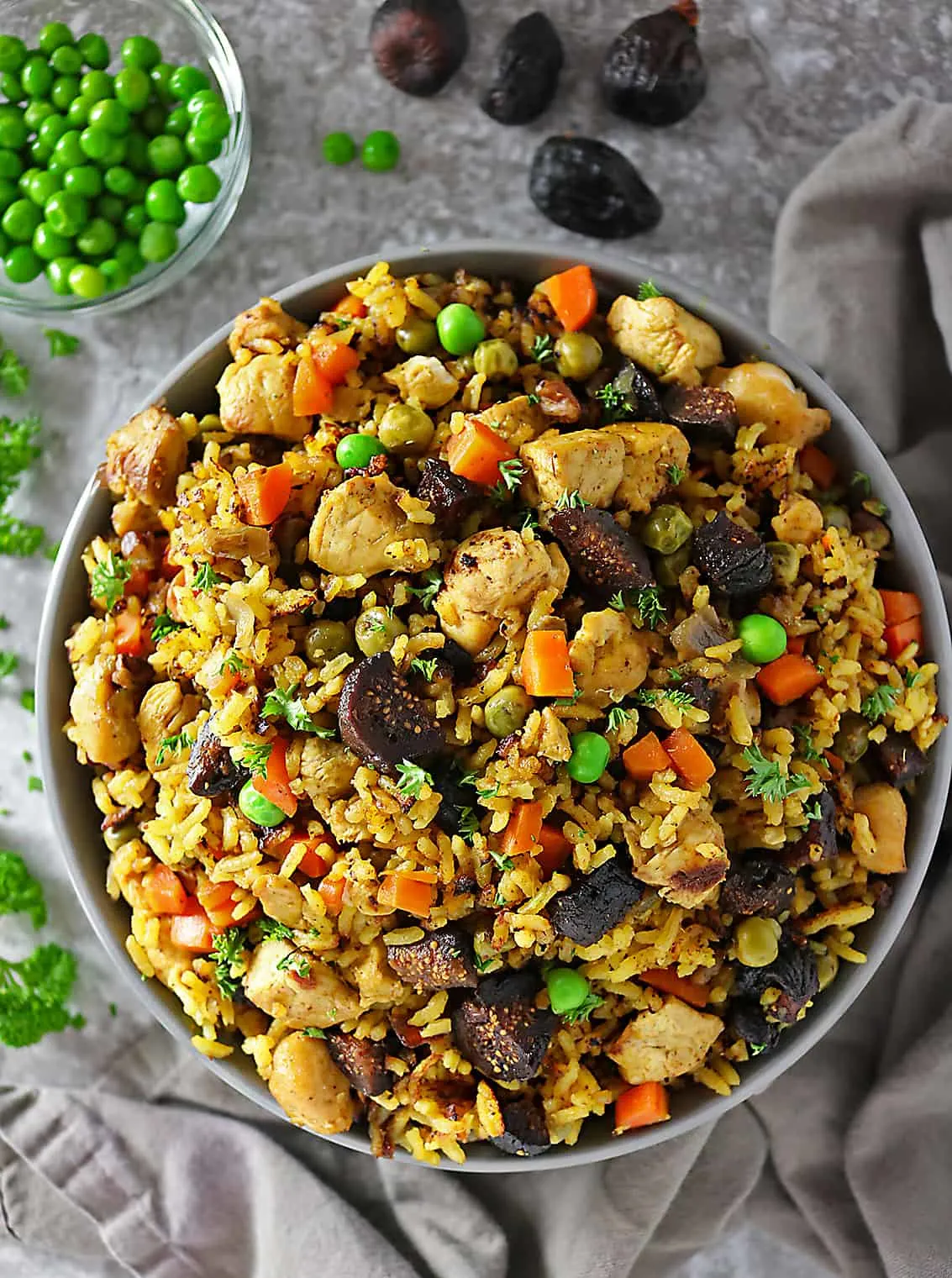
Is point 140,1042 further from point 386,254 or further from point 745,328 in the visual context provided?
point 745,328

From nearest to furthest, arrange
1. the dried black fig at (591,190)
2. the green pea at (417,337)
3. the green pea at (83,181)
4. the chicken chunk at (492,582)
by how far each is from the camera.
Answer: the chicken chunk at (492,582)
the green pea at (417,337)
the dried black fig at (591,190)
the green pea at (83,181)

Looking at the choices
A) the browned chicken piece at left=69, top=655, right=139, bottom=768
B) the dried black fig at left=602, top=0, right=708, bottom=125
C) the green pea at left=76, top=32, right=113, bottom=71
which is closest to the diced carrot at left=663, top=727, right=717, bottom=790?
the browned chicken piece at left=69, top=655, right=139, bottom=768

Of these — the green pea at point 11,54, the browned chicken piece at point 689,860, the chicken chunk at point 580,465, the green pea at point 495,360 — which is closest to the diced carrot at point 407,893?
the browned chicken piece at point 689,860

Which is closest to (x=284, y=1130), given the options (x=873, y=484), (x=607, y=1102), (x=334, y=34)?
(x=607, y=1102)

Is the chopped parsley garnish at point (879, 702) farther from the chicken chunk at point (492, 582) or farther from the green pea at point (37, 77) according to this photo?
the green pea at point (37, 77)

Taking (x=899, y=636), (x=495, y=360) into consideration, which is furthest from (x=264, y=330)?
(x=899, y=636)

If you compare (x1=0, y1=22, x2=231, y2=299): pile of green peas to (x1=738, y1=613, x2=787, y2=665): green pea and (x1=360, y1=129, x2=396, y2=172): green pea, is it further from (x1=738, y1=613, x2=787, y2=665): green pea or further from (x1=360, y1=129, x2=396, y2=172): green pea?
(x1=738, y1=613, x2=787, y2=665): green pea

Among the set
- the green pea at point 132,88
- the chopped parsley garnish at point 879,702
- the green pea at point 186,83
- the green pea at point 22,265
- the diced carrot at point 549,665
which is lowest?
the chopped parsley garnish at point 879,702

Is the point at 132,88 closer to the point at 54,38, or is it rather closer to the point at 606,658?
the point at 54,38
